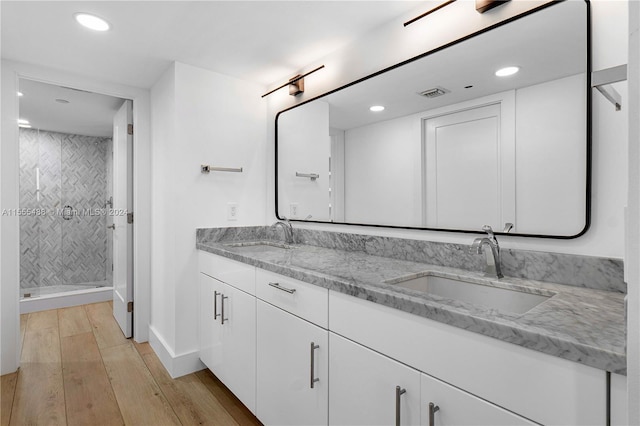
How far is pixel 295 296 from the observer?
4.83 ft

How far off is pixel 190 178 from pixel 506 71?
1986mm

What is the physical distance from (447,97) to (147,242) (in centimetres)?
255

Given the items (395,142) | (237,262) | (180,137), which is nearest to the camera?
(395,142)

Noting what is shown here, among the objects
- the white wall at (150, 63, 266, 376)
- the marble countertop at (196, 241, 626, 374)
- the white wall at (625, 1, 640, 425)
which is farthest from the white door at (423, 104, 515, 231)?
the white wall at (150, 63, 266, 376)

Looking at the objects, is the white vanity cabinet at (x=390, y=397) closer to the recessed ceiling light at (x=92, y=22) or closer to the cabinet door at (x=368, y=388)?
the cabinet door at (x=368, y=388)

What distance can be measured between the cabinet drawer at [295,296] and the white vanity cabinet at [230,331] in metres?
0.12

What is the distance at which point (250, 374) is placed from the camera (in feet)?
5.79

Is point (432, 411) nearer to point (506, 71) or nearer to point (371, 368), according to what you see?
point (371, 368)

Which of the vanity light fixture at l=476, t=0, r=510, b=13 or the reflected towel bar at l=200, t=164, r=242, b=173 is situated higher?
the vanity light fixture at l=476, t=0, r=510, b=13

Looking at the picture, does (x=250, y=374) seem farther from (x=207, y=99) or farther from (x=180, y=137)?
(x=207, y=99)

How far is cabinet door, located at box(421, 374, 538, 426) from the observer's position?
0.82m

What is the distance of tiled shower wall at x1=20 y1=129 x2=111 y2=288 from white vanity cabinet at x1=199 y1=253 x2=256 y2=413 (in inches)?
113

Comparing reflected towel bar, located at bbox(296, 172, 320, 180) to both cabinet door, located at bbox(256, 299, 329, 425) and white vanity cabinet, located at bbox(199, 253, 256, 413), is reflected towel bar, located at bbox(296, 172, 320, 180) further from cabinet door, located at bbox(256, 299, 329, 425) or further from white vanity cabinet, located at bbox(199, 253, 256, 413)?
cabinet door, located at bbox(256, 299, 329, 425)

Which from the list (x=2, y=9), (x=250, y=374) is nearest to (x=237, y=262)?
(x=250, y=374)
